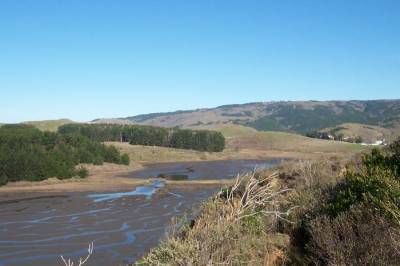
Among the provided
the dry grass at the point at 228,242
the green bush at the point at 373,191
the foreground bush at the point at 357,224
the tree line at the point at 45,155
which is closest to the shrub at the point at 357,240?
the foreground bush at the point at 357,224

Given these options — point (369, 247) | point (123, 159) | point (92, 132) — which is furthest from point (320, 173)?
point (92, 132)

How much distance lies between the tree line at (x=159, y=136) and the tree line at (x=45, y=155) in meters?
47.3

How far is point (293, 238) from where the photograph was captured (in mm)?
15383

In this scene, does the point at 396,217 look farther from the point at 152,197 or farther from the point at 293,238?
the point at 152,197

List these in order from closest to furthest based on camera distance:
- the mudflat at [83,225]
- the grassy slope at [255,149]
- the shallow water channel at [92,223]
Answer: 1. the mudflat at [83,225]
2. the shallow water channel at [92,223]
3. the grassy slope at [255,149]

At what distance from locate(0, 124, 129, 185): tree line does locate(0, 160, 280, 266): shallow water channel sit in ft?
41.9

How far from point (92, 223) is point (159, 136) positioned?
113489 millimetres

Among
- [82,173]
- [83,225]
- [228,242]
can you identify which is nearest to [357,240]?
[228,242]

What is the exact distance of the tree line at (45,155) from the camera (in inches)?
2950

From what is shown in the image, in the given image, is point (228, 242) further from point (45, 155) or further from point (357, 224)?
point (45, 155)

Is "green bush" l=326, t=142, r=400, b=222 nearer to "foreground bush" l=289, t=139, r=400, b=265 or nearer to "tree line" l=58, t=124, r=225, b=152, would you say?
"foreground bush" l=289, t=139, r=400, b=265

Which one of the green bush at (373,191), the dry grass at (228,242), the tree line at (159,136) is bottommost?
the tree line at (159,136)

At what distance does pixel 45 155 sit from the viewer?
81312mm

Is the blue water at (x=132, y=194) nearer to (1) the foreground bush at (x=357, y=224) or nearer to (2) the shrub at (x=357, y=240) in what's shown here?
(1) the foreground bush at (x=357, y=224)
